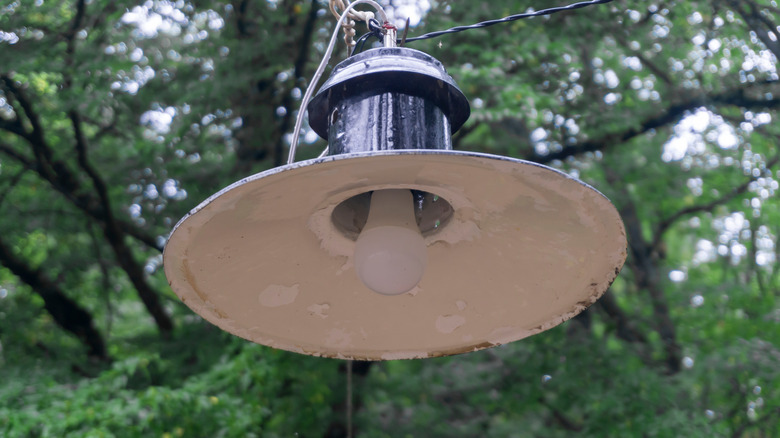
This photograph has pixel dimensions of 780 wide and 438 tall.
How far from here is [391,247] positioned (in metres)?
1.15

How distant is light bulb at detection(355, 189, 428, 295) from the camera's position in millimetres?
1146

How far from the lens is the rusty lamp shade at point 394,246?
1.09 m

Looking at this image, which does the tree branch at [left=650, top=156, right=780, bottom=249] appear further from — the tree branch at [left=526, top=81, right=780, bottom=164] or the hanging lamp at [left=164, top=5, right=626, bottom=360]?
the hanging lamp at [left=164, top=5, right=626, bottom=360]

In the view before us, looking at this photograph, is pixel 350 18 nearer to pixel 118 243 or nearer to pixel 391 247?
pixel 391 247

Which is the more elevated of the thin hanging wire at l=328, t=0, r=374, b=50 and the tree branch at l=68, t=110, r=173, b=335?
the tree branch at l=68, t=110, r=173, b=335

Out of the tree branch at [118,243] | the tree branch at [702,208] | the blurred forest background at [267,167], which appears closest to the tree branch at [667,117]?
the blurred forest background at [267,167]

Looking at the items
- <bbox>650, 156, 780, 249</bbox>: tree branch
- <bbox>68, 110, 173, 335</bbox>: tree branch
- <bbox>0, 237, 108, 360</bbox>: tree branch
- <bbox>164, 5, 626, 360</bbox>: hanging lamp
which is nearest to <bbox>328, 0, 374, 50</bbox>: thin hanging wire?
<bbox>164, 5, 626, 360</bbox>: hanging lamp

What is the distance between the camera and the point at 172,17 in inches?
166

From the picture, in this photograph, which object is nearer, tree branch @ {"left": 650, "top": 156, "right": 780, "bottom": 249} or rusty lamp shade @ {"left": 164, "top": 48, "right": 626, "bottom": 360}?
rusty lamp shade @ {"left": 164, "top": 48, "right": 626, "bottom": 360}

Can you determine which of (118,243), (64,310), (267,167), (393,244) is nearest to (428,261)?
(393,244)

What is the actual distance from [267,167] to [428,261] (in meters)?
3.23

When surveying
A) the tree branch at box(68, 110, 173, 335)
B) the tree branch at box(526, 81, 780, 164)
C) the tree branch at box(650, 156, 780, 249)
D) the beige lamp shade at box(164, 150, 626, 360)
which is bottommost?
the tree branch at box(650, 156, 780, 249)

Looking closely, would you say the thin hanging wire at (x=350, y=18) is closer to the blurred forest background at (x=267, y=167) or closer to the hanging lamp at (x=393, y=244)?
the hanging lamp at (x=393, y=244)

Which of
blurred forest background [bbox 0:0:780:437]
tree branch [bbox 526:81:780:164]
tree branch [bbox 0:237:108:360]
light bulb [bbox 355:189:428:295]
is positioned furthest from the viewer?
tree branch [bbox 0:237:108:360]
